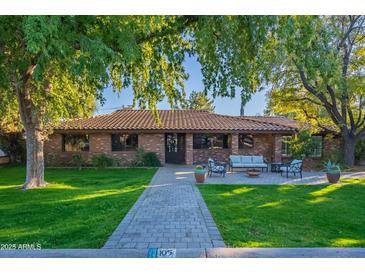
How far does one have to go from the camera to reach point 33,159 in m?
10.3

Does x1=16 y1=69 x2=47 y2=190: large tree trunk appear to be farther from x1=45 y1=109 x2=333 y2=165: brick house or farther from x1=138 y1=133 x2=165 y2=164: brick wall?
x1=138 y1=133 x2=165 y2=164: brick wall

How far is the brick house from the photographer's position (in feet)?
57.6

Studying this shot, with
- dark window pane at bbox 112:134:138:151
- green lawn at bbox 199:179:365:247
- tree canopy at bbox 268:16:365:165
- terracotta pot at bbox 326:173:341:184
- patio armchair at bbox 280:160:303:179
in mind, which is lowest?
green lawn at bbox 199:179:365:247

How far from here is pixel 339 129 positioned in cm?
1769

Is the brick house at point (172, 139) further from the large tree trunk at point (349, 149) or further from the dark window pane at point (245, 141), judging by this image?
the large tree trunk at point (349, 149)

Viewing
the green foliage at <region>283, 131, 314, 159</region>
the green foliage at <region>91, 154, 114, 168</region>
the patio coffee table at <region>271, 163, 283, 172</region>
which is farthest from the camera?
the green foliage at <region>283, 131, 314, 159</region>

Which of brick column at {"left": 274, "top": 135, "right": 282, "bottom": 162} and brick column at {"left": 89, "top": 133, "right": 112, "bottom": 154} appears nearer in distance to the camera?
Answer: brick column at {"left": 89, "top": 133, "right": 112, "bottom": 154}

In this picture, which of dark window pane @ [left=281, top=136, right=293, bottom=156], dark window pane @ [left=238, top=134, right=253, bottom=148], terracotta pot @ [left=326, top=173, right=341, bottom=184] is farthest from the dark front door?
terracotta pot @ [left=326, top=173, right=341, bottom=184]

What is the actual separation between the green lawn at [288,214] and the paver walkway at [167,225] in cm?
33

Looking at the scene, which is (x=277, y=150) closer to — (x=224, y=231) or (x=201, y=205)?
(x=201, y=205)

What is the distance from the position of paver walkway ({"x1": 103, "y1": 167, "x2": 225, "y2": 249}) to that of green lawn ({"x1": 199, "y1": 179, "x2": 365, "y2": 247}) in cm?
33

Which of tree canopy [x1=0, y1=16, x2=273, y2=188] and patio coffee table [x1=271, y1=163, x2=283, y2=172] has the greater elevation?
tree canopy [x1=0, y1=16, x2=273, y2=188]

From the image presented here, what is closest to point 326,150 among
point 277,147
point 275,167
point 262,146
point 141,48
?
point 277,147
